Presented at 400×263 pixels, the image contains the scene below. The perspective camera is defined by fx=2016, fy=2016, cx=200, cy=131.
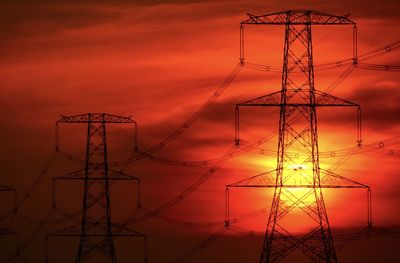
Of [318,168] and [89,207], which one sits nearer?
[318,168]

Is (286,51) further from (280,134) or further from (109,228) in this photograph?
(109,228)

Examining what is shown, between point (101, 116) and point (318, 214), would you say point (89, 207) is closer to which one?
point (101, 116)

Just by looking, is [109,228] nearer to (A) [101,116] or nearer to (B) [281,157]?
(A) [101,116]

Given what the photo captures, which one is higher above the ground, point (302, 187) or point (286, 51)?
point (286, 51)

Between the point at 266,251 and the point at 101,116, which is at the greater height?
the point at 101,116

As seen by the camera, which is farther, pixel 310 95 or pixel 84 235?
pixel 84 235

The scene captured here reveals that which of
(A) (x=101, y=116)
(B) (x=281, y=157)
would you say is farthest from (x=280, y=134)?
(A) (x=101, y=116)

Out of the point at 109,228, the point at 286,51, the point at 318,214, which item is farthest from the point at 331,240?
the point at 109,228

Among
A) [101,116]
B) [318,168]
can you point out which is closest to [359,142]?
[318,168]
